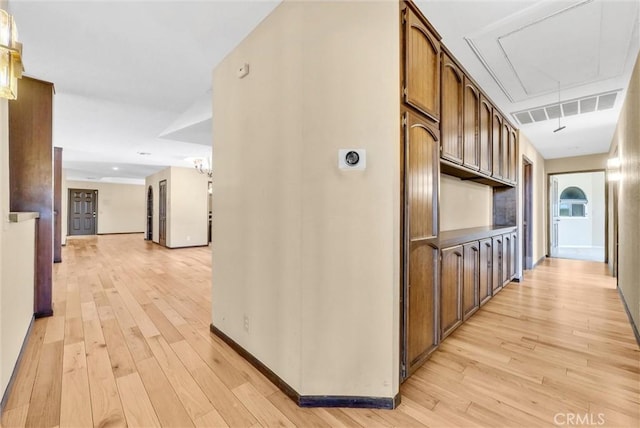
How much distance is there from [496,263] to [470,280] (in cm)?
105

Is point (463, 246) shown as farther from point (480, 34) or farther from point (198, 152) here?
point (198, 152)

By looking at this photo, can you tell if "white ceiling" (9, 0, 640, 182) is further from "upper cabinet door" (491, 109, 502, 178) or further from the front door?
the front door

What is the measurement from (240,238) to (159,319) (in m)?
1.49

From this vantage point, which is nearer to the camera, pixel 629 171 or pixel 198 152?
pixel 629 171

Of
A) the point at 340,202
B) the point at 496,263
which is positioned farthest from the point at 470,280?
the point at 340,202

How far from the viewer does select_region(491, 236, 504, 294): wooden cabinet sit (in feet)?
11.6

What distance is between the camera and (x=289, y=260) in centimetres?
174

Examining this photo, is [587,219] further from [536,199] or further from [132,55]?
[132,55]

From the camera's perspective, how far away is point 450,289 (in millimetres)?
2482

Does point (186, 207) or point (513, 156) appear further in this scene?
point (186, 207)

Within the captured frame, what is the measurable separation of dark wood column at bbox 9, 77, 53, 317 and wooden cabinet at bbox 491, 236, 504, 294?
16.0ft

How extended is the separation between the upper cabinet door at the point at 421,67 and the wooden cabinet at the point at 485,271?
5.66ft

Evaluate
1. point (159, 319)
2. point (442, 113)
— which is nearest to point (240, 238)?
point (159, 319)

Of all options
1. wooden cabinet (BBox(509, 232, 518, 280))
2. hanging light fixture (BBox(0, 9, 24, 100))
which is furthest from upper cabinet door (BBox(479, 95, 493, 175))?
hanging light fixture (BBox(0, 9, 24, 100))
